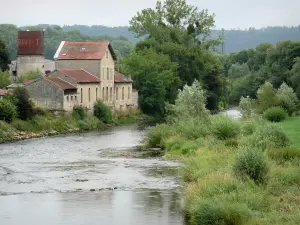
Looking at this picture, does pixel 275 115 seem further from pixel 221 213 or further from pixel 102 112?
pixel 221 213

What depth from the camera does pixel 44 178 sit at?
3284 centimetres

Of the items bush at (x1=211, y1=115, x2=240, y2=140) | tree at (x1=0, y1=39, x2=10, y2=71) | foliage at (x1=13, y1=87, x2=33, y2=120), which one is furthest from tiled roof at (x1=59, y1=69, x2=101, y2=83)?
bush at (x1=211, y1=115, x2=240, y2=140)

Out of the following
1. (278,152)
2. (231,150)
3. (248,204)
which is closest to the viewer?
(248,204)

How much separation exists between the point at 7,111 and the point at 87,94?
15.0 meters

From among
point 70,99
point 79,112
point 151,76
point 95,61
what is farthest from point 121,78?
point 70,99

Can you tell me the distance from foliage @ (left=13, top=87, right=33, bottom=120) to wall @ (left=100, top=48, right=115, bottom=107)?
1520 centimetres

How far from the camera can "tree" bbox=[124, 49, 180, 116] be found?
8050cm

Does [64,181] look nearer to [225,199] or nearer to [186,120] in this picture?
[225,199]

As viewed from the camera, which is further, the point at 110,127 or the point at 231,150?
the point at 110,127

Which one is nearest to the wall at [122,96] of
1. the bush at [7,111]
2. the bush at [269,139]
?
the bush at [7,111]

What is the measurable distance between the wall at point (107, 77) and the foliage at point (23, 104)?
1520 cm

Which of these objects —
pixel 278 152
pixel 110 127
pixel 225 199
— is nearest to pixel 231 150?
pixel 278 152

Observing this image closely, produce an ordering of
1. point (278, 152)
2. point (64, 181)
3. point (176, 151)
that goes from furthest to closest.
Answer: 1. point (176, 151)
2. point (64, 181)
3. point (278, 152)

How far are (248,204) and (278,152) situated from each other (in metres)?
8.15
